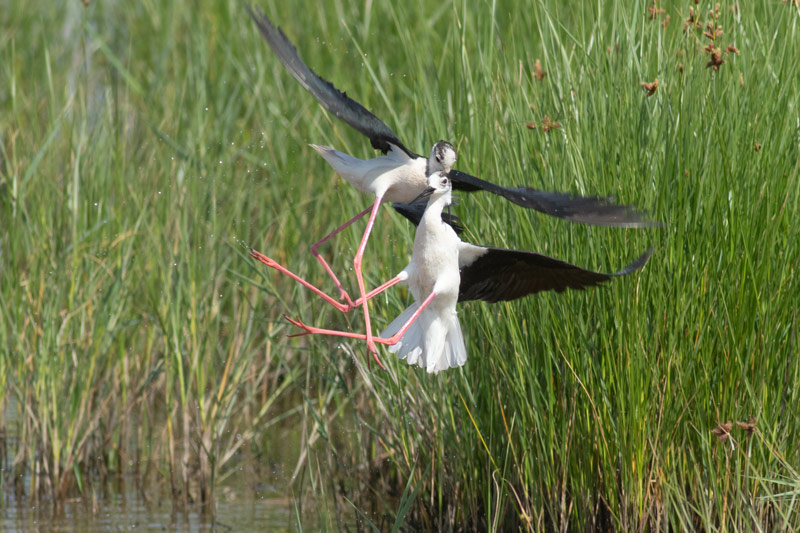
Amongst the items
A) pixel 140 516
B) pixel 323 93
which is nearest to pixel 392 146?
pixel 323 93

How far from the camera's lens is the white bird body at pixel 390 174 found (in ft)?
11.0

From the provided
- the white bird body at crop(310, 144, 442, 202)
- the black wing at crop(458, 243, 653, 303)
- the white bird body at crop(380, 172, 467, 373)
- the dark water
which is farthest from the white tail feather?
the dark water

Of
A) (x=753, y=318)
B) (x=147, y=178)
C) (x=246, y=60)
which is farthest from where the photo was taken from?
(x=246, y=60)

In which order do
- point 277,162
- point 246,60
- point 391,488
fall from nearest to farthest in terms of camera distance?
point 391,488 < point 277,162 < point 246,60

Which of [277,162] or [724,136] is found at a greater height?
[277,162]

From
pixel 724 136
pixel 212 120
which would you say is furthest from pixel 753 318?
pixel 212 120

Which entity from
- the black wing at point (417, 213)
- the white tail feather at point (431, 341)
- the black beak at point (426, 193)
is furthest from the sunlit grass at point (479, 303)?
the black beak at point (426, 193)

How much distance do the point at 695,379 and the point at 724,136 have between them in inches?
29.7

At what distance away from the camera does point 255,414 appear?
18.6ft

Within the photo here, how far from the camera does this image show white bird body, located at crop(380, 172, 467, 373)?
314cm

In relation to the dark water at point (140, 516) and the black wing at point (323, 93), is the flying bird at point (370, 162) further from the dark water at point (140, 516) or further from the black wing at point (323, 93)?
the dark water at point (140, 516)

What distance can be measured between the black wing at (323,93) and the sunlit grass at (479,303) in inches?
19.5

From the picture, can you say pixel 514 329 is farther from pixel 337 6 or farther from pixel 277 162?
pixel 337 6

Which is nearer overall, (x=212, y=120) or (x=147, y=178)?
(x=147, y=178)
